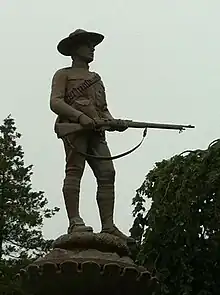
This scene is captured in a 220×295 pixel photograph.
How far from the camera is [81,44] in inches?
353

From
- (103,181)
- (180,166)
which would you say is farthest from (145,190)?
(103,181)

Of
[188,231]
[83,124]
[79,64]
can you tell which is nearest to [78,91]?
[79,64]

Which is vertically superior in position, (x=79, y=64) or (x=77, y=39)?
(x=77, y=39)

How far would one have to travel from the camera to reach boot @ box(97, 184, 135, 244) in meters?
8.62

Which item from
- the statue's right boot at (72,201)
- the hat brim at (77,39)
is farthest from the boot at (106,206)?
the hat brim at (77,39)

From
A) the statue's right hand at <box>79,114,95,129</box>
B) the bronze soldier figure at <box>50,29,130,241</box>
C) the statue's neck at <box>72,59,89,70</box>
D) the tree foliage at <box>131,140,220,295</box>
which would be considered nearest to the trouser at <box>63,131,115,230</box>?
the bronze soldier figure at <box>50,29,130,241</box>

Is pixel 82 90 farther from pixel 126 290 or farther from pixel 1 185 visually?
pixel 1 185

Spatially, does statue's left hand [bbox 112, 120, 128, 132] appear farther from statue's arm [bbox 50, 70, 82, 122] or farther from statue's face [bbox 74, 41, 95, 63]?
statue's face [bbox 74, 41, 95, 63]

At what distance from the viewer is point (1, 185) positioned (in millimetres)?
26578

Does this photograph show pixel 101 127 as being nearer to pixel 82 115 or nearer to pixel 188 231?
pixel 82 115

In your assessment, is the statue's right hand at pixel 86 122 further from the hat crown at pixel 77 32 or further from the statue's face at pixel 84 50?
the hat crown at pixel 77 32

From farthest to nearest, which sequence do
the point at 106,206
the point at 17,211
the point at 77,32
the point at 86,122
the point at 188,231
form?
1. the point at 17,211
2. the point at 188,231
3. the point at 77,32
4. the point at 106,206
5. the point at 86,122

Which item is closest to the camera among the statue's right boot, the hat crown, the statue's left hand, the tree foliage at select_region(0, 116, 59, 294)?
the statue's right boot

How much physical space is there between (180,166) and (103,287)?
6.34 m
